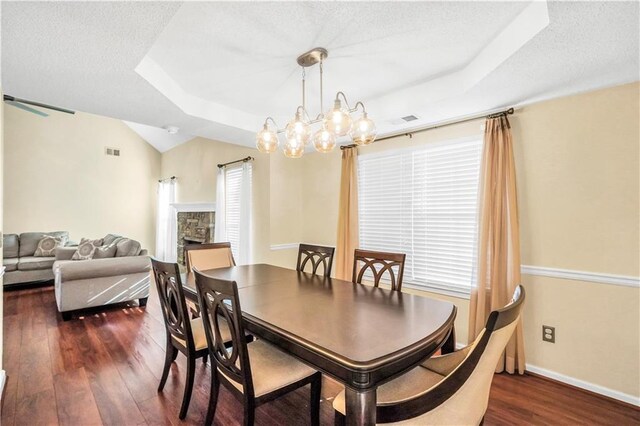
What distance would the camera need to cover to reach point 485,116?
272cm

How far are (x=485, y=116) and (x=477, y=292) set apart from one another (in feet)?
5.28

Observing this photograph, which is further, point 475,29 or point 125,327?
point 125,327

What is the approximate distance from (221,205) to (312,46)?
12.6 ft

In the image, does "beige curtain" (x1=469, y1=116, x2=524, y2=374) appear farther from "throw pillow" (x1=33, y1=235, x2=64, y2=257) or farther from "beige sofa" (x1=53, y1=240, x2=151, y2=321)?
"throw pillow" (x1=33, y1=235, x2=64, y2=257)

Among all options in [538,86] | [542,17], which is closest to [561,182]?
[538,86]

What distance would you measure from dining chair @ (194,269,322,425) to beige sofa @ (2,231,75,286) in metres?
5.52

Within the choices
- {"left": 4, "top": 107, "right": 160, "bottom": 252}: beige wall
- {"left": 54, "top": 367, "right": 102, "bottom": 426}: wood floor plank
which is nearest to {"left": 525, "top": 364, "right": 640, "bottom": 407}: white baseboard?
{"left": 54, "top": 367, "right": 102, "bottom": 426}: wood floor plank

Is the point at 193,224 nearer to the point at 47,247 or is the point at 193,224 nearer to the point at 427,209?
the point at 47,247

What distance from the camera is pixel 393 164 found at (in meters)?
3.43

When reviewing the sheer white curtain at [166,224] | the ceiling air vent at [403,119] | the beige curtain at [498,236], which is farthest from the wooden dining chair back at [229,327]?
the sheer white curtain at [166,224]

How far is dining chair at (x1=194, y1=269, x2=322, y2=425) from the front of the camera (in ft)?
4.67

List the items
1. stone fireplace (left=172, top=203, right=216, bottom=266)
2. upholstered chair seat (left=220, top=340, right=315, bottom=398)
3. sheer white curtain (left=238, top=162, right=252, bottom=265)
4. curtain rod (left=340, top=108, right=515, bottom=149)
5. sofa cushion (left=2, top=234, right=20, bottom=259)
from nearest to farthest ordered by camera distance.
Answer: upholstered chair seat (left=220, top=340, right=315, bottom=398)
curtain rod (left=340, top=108, right=515, bottom=149)
sheer white curtain (left=238, top=162, right=252, bottom=265)
sofa cushion (left=2, top=234, right=20, bottom=259)
stone fireplace (left=172, top=203, right=216, bottom=266)

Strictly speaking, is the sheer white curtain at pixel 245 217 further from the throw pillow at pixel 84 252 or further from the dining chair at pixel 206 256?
the throw pillow at pixel 84 252

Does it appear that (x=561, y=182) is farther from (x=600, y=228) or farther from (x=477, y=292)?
(x=477, y=292)
